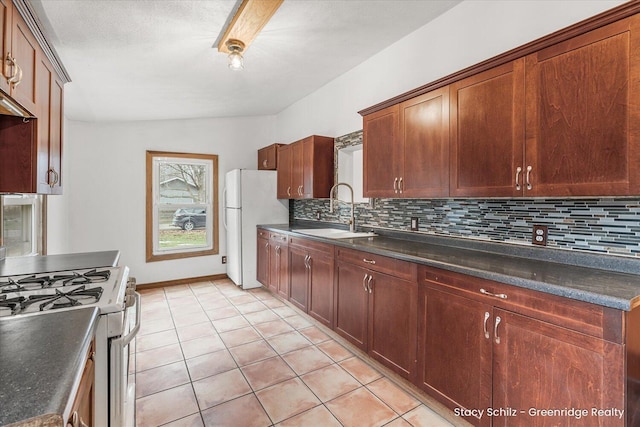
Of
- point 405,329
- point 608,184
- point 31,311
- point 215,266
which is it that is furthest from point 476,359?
point 215,266

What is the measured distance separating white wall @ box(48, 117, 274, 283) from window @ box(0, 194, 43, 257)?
519 mm

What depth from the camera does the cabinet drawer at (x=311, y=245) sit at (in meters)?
2.74

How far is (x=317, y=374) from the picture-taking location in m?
2.25

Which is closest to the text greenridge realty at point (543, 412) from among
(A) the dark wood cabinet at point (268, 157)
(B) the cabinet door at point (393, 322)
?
(B) the cabinet door at point (393, 322)

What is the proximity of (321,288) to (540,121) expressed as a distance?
2.08 m

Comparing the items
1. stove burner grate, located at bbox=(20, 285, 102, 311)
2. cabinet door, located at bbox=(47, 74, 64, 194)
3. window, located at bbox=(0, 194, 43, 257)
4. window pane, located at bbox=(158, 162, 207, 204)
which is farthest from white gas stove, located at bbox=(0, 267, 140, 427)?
window pane, located at bbox=(158, 162, 207, 204)

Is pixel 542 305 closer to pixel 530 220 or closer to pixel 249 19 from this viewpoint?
pixel 530 220

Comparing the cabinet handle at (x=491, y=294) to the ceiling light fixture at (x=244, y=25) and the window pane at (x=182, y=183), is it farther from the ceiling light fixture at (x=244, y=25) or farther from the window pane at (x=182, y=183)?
the window pane at (x=182, y=183)

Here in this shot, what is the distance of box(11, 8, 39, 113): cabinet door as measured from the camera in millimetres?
1414

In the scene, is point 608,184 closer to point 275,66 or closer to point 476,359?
point 476,359

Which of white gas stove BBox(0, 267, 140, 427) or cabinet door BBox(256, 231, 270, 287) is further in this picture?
cabinet door BBox(256, 231, 270, 287)

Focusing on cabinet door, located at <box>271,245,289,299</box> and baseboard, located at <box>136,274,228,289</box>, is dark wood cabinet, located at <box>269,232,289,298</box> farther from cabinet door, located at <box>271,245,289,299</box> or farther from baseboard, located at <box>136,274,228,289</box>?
baseboard, located at <box>136,274,228,289</box>

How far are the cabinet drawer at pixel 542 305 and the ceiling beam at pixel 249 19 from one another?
1.96 metres

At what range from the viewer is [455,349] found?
5.39 feet
